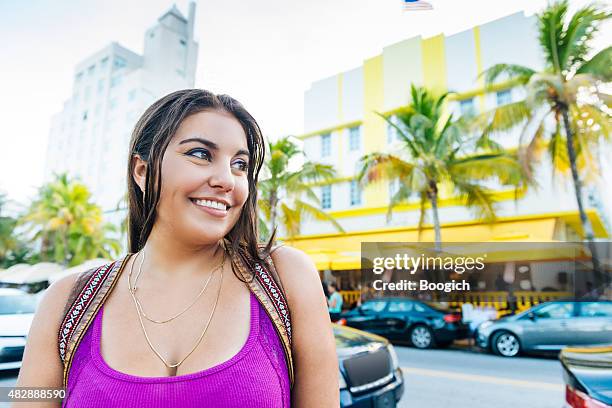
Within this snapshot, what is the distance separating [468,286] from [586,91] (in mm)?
5547

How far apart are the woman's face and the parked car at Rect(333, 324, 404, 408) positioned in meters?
2.30

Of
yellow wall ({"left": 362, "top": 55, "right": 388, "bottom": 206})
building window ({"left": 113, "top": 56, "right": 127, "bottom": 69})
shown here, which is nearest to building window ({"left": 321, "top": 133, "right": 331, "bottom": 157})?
yellow wall ({"left": 362, "top": 55, "right": 388, "bottom": 206})

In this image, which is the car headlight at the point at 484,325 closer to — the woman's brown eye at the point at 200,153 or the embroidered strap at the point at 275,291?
the embroidered strap at the point at 275,291

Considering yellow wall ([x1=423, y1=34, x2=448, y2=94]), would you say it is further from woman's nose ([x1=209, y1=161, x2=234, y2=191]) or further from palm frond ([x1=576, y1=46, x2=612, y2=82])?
woman's nose ([x1=209, y1=161, x2=234, y2=191])

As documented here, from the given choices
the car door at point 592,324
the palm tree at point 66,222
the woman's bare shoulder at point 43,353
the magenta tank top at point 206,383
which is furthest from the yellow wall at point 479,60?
the palm tree at point 66,222

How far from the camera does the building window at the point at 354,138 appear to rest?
14766 mm

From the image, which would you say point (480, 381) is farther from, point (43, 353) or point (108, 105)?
point (108, 105)

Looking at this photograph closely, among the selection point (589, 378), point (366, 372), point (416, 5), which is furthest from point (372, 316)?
point (589, 378)

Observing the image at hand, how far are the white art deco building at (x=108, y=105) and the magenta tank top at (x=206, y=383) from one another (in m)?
22.5

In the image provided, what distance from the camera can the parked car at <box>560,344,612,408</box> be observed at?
2.06 metres

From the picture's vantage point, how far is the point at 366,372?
3176 millimetres

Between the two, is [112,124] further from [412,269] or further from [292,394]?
[292,394]

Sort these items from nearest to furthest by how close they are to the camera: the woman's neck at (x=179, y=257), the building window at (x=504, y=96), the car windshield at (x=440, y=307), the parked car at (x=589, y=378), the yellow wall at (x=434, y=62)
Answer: the woman's neck at (x=179, y=257), the parked car at (x=589, y=378), the car windshield at (x=440, y=307), the building window at (x=504, y=96), the yellow wall at (x=434, y=62)

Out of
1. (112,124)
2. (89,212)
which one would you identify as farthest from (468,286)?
(112,124)
